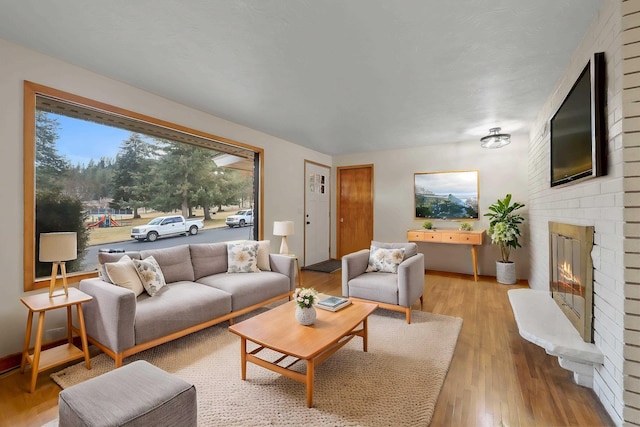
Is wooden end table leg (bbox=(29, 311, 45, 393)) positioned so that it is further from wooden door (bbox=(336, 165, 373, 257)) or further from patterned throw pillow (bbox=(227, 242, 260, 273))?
wooden door (bbox=(336, 165, 373, 257))

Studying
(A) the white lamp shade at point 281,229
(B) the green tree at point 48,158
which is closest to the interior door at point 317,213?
(A) the white lamp shade at point 281,229

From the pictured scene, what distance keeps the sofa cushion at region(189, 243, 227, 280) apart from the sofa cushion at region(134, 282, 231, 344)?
355mm

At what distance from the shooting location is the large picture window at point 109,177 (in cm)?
235

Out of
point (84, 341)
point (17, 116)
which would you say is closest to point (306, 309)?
point (84, 341)

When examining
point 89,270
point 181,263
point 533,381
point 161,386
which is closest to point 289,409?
point 161,386

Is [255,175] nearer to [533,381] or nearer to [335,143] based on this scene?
[335,143]

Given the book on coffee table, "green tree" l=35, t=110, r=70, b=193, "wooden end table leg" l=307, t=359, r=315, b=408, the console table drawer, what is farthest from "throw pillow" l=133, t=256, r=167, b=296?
the console table drawer

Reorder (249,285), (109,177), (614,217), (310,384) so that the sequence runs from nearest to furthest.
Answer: (614,217), (310,384), (109,177), (249,285)

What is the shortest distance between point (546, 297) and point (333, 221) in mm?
4243

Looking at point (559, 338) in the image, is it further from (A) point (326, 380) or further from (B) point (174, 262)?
(B) point (174, 262)

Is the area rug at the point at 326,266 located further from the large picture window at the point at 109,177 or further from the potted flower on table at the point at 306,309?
the potted flower on table at the point at 306,309

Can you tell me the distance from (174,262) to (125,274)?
610 millimetres

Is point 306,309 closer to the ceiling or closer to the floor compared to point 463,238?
closer to the floor

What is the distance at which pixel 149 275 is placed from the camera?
258cm
